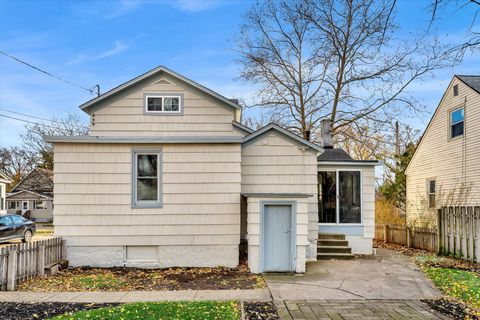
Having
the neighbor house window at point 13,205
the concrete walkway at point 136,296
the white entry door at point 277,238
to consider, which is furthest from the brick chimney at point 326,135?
the neighbor house window at point 13,205

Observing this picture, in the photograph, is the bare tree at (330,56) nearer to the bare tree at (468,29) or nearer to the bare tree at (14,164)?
the bare tree at (468,29)

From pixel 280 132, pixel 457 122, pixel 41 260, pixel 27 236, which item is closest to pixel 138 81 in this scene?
pixel 280 132

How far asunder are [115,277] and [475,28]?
901cm

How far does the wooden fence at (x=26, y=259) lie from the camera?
816 centimetres

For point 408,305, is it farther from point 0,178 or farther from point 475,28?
point 0,178

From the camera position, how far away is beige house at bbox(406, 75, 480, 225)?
16.1 meters

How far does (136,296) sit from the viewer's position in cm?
768

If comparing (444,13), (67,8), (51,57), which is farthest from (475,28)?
(51,57)

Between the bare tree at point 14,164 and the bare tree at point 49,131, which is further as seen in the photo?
the bare tree at point 14,164

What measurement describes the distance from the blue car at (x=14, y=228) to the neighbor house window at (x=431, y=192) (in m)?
20.2

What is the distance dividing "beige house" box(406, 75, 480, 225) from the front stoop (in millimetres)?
7235

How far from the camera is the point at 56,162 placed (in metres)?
10.9

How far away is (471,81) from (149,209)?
14680 mm

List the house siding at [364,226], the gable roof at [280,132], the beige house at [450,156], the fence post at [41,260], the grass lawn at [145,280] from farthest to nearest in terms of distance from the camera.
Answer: the beige house at [450,156] → the house siding at [364,226] → the gable roof at [280,132] → the fence post at [41,260] → the grass lawn at [145,280]
